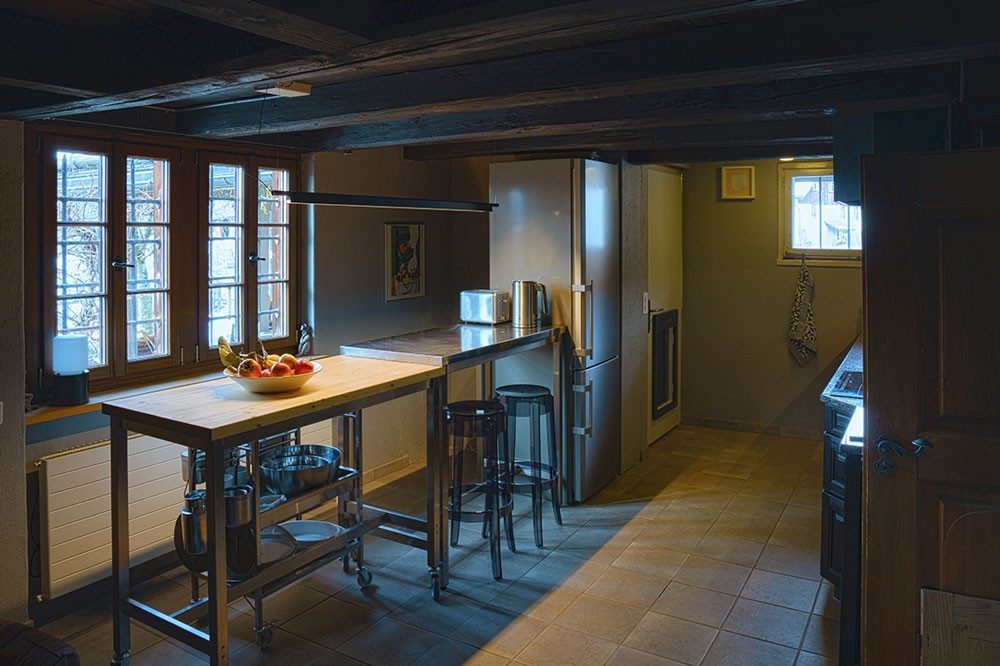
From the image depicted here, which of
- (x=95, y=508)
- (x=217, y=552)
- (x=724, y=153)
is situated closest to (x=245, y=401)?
(x=217, y=552)

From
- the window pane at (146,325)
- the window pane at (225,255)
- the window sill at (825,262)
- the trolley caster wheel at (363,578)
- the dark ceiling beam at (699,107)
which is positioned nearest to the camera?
the dark ceiling beam at (699,107)

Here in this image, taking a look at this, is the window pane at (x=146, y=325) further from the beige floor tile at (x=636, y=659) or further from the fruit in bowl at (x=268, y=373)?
the beige floor tile at (x=636, y=659)

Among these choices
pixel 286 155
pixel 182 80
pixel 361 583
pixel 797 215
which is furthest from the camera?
pixel 797 215

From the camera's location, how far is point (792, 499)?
5.01 meters

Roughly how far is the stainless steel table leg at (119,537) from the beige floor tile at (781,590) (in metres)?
2.64

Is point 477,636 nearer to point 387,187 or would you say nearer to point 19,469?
→ point 19,469

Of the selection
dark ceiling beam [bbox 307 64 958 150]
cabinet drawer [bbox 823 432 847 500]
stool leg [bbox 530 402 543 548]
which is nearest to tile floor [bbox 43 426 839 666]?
stool leg [bbox 530 402 543 548]

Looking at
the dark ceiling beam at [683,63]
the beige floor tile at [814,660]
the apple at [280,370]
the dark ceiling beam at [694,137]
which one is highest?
the dark ceiling beam at [694,137]

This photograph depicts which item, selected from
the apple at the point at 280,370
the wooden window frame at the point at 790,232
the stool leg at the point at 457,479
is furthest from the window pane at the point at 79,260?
the wooden window frame at the point at 790,232

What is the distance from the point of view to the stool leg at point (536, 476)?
427 cm

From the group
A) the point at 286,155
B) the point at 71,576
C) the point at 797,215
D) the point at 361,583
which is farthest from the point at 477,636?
the point at 797,215

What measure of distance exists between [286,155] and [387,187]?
0.82 m

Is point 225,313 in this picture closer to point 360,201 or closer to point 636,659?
point 360,201

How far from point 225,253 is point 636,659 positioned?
2913mm
